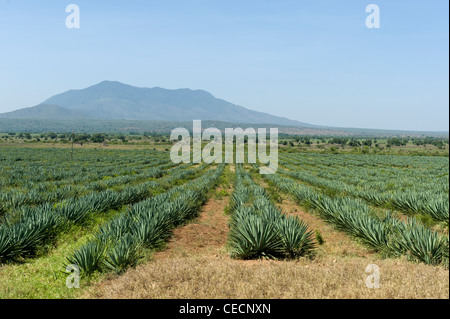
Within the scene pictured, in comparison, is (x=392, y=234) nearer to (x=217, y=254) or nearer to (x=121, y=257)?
(x=217, y=254)

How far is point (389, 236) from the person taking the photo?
7398mm

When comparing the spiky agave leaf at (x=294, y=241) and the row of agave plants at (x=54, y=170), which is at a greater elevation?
the spiky agave leaf at (x=294, y=241)

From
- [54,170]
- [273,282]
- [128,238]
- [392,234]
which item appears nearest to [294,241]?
[273,282]

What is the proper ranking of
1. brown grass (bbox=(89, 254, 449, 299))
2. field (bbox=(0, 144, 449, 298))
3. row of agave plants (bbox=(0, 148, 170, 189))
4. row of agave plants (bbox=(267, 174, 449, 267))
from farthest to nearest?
row of agave plants (bbox=(0, 148, 170, 189)) < row of agave plants (bbox=(267, 174, 449, 267)) < field (bbox=(0, 144, 449, 298)) < brown grass (bbox=(89, 254, 449, 299))

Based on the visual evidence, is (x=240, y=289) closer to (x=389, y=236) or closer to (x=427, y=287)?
(x=427, y=287)

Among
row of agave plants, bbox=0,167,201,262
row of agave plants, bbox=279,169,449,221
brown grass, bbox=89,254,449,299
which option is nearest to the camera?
brown grass, bbox=89,254,449,299

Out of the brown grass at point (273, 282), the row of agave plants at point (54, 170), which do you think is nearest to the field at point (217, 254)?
the brown grass at point (273, 282)

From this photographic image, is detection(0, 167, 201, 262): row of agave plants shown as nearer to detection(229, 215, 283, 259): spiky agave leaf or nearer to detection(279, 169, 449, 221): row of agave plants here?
detection(229, 215, 283, 259): spiky agave leaf

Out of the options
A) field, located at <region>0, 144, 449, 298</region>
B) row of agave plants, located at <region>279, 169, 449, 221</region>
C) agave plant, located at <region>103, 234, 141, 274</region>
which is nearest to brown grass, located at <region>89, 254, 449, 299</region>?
field, located at <region>0, 144, 449, 298</region>

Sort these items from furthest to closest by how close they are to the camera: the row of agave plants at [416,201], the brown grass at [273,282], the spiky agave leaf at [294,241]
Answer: the row of agave plants at [416,201]
the spiky agave leaf at [294,241]
the brown grass at [273,282]

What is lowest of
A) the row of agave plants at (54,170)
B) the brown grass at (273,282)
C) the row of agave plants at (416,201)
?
the row of agave plants at (54,170)

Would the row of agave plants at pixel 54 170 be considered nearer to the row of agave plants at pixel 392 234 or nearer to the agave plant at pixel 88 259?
the agave plant at pixel 88 259
